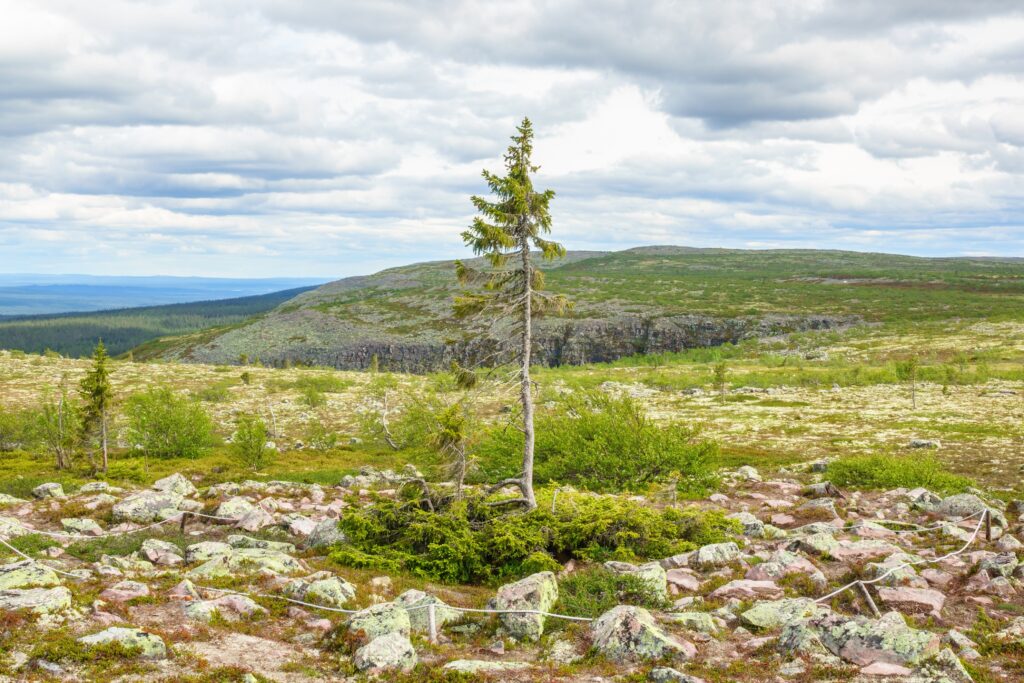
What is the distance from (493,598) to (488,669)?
3277 mm

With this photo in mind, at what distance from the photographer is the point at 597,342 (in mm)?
132000

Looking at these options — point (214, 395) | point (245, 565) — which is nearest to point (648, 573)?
point (245, 565)

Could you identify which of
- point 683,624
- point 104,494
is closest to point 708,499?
point 683,624

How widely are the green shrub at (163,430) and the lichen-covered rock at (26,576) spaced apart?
25547 mm

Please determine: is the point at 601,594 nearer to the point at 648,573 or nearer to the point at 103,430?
the point at 648,573

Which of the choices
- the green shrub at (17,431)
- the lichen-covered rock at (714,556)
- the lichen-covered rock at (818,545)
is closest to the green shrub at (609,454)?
the lichen-covered rock at (818,545)

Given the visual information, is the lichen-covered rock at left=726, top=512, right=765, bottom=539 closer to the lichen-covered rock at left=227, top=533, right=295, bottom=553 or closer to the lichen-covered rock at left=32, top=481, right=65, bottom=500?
the lichen-covered rock at left=227, top=533, right=295, bottom=553

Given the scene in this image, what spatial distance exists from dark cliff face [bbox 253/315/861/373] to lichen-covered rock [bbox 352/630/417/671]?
109268mm

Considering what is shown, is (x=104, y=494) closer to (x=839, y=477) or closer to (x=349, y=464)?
(x=349, y=464)

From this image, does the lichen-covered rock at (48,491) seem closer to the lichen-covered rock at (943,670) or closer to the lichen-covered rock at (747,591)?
the lichen-covered rock at (747,591)

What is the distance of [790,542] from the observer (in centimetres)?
1705

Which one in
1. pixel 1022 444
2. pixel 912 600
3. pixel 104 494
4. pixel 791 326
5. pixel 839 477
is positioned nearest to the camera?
pixel 912 600

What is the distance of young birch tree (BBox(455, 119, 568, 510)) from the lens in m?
17.2

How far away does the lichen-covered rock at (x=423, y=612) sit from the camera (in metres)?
12.4
